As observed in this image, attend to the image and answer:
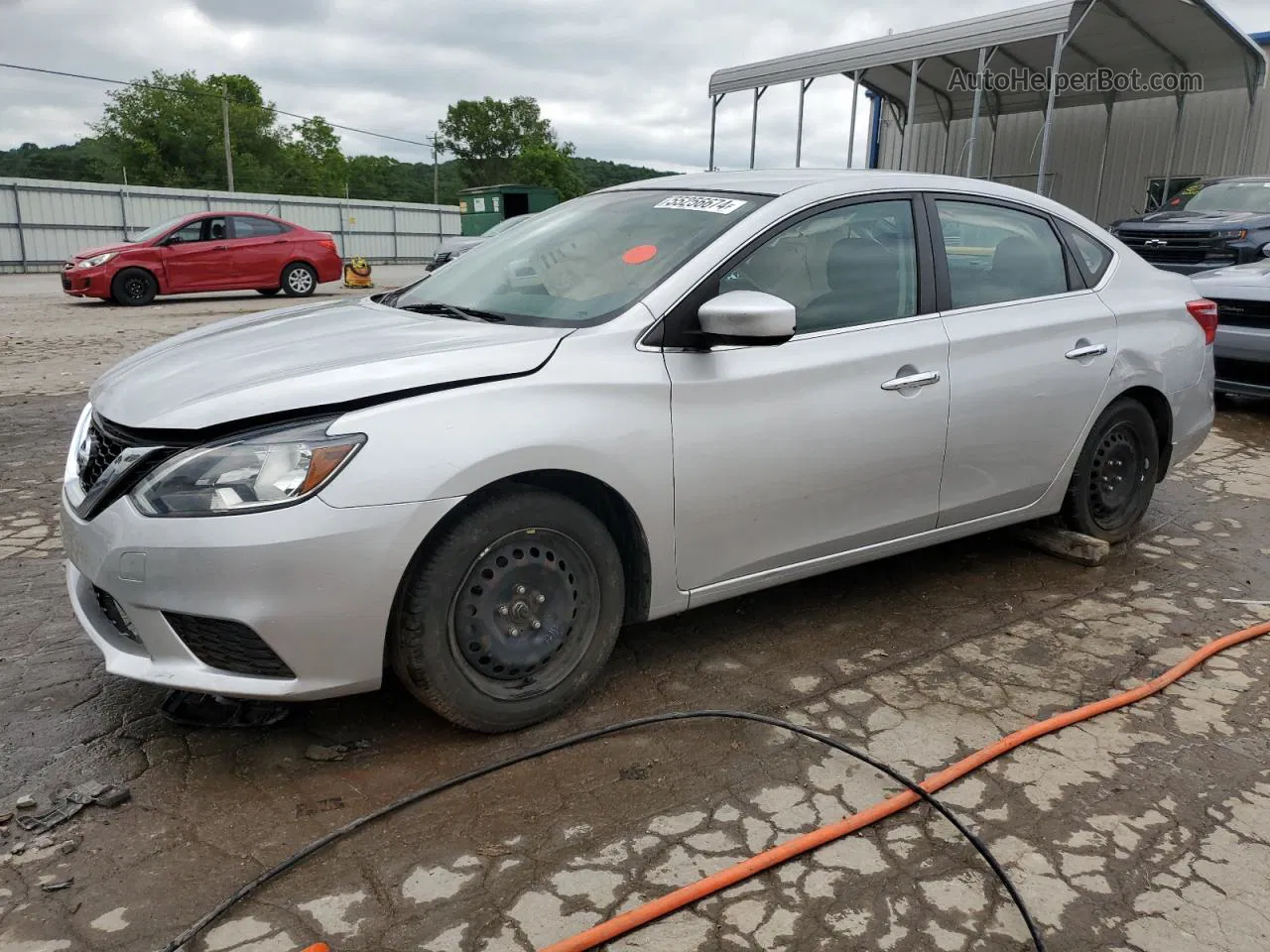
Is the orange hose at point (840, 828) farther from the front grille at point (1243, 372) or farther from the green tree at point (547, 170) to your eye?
the green tree at point (547, 170)

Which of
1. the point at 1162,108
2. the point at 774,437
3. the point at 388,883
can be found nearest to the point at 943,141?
the point at 1162,108

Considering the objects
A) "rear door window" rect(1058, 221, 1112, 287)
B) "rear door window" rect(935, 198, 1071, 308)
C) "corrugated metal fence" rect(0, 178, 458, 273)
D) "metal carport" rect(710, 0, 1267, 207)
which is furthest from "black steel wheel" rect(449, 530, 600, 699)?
"corrugated metal fence" rect(0, 178, 458, 273)

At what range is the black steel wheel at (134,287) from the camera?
15.4m

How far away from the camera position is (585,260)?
333 cm

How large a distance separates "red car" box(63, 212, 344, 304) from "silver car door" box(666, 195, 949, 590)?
48.8 feet

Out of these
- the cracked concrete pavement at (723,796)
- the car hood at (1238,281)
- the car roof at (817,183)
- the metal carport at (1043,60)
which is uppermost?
the metal carport at (1043,60)

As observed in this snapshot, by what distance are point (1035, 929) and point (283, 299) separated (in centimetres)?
1683

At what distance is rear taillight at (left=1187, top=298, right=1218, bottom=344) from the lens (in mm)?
4531

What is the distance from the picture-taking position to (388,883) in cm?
222

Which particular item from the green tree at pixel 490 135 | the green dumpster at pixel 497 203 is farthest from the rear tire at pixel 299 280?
the green tree at pixel 490 135

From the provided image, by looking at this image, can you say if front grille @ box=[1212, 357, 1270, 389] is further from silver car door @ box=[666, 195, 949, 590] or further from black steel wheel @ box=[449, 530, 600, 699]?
black steel wheel @ box=[449, 530, 600, 699]

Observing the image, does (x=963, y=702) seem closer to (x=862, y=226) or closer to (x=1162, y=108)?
(x=862, y=226)

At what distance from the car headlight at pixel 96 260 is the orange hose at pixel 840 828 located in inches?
624

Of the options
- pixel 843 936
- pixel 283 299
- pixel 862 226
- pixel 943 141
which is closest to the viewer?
pixel 843 936
